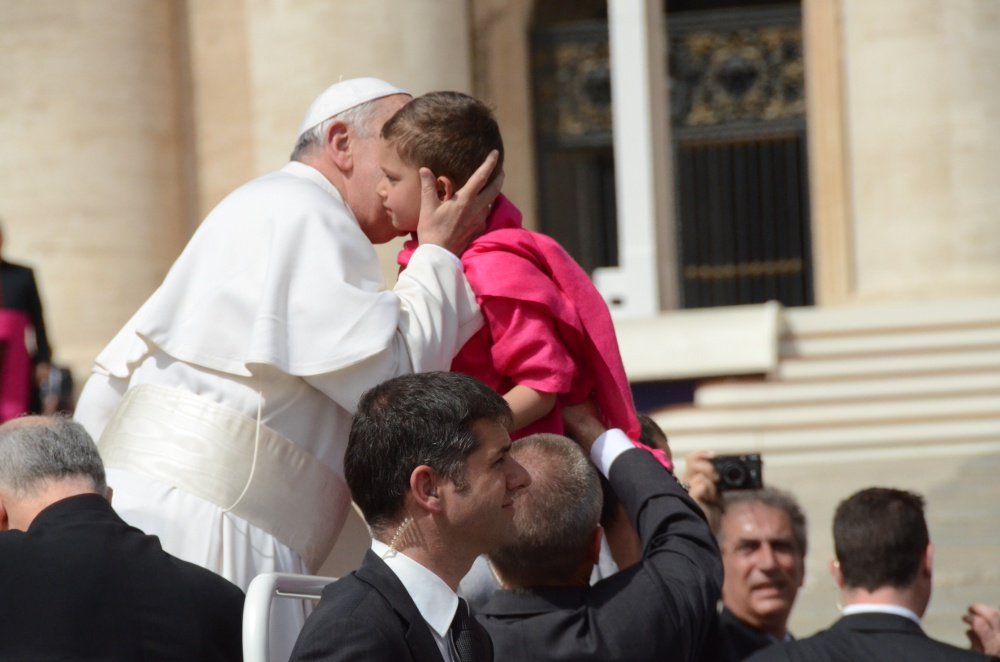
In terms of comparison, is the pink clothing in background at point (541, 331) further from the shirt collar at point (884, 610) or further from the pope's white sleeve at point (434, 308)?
the shirt collar at point (884, 610)

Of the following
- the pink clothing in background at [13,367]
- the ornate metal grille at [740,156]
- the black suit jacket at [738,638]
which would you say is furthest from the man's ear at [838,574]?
the ornate metal grille at [740,156]

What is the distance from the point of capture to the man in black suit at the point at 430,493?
271 cm

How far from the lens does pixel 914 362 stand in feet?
35.9

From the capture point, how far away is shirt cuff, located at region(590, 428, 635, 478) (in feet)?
11.3

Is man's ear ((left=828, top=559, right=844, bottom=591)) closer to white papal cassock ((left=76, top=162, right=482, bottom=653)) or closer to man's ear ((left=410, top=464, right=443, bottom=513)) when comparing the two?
white papal cassock ((left=76, top=162, right=482, bottom=653))

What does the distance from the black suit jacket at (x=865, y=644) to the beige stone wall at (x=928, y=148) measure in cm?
813

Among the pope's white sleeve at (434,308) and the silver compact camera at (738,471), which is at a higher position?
the pope's white sleeve at (434,308)

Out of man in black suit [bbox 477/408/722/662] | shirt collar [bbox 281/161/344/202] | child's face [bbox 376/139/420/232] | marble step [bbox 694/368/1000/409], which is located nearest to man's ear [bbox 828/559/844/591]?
man in black suit [bbox 477/408/722/662]

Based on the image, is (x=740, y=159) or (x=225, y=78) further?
(x=740, y=159)

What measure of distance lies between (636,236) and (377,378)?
9105mm

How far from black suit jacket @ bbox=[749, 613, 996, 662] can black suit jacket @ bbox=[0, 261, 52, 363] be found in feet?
19.0

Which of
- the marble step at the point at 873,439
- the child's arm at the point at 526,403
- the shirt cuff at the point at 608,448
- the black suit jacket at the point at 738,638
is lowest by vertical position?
the marble step at the point at 873,439

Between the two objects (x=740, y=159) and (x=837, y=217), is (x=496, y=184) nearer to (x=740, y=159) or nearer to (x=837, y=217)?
(x=837, y=217)

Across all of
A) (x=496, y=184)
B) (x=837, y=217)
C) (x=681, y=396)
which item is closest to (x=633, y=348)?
(x=681, y=396)
